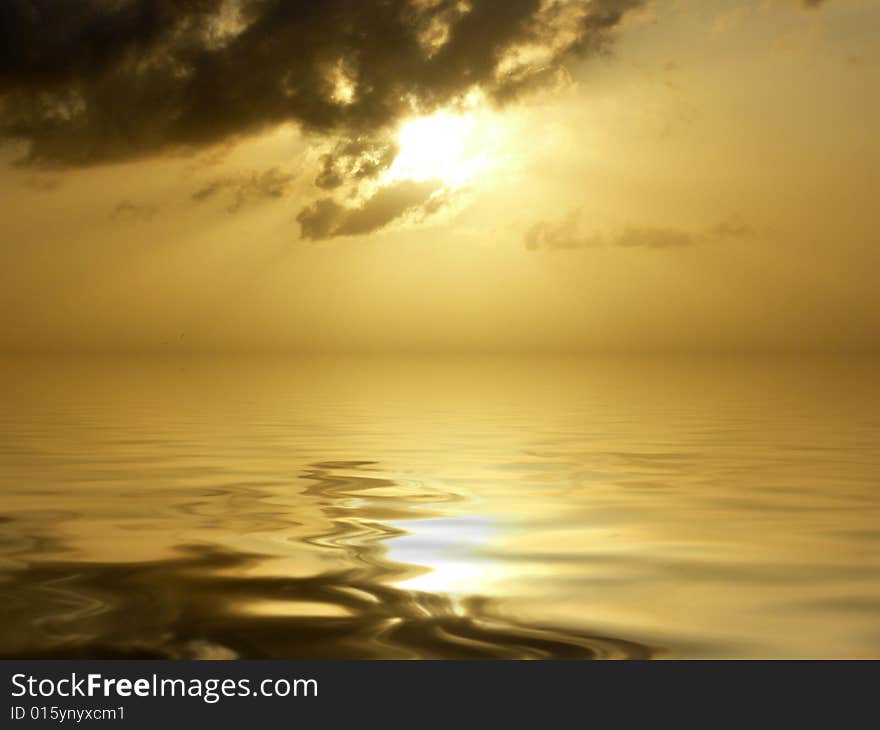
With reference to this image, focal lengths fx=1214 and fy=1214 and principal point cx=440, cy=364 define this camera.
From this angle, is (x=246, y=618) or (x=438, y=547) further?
(x=438, y=547)

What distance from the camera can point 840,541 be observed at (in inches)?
567

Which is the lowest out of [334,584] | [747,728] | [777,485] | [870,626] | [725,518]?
[747,728]

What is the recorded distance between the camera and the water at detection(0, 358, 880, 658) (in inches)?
377

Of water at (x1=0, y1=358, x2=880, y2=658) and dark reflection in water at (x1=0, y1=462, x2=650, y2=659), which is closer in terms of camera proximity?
dark reflection in water at (x1=0, y1=462, x2=650, y2=659)

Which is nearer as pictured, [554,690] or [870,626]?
[554,690]

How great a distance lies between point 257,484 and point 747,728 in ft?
44.6

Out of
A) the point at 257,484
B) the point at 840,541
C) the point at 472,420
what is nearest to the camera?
the point at 840,541

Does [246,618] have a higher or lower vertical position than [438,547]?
lower

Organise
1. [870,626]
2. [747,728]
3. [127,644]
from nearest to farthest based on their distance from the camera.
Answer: [747,728] < [127,644] < [870,626]

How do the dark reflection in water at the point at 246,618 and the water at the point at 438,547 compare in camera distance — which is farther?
the water at the point at 438,547

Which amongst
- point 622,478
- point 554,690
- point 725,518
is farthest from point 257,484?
point 554,690

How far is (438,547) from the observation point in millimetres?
13672

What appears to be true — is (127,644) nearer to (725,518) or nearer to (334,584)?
(334,584)

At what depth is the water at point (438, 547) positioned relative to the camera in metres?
9.58
